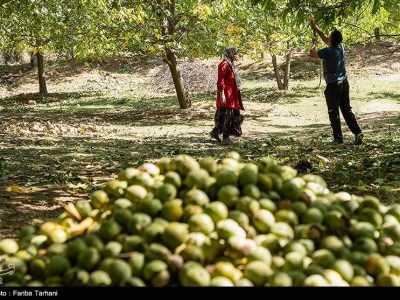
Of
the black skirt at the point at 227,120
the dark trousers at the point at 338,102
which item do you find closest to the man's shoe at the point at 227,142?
the black skirt at the point at 227,120

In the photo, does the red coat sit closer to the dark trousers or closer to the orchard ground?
the orchard ground

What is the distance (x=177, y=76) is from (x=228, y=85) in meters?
7.60

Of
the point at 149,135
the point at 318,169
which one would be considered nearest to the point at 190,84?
the point at 149,135

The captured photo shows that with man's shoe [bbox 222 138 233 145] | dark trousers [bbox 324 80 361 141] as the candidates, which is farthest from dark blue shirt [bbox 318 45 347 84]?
man's shoe [bbox 222 138 233 145]

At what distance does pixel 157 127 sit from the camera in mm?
15188

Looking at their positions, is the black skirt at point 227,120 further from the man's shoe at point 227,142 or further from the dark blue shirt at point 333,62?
the dark blue shirt at point 333,62

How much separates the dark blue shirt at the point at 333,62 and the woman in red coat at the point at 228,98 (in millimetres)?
2047

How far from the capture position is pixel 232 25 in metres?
16.5

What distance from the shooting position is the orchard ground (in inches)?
234

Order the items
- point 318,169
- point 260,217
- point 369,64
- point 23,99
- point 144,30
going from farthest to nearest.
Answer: point 369,64
point 23,99
point 144,30
point 318,169
point 260,217

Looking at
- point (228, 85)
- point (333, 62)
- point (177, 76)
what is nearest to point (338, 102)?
point (333, 62)

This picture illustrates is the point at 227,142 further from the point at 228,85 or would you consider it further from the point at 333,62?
the point at 333,62

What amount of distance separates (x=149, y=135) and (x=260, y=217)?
37.1 ft
